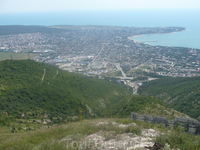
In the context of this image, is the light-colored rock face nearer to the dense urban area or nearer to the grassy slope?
the grassy slope

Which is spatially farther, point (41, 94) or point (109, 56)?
point (109, 56)

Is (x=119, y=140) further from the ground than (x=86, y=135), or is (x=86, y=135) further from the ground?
(x=119, y=140)

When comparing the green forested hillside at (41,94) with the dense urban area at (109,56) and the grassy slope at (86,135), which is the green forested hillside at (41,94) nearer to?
the grassy slope at (86,135)

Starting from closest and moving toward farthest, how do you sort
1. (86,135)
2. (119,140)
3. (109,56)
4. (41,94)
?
(119,140), (86,135), (41,94), (109,56)

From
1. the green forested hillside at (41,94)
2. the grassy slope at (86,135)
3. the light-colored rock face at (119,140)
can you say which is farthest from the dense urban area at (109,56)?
the light-colored rock face at (119,140)

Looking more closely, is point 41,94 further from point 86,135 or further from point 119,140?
point 119,140

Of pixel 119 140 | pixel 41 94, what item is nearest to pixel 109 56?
pixel 41 94

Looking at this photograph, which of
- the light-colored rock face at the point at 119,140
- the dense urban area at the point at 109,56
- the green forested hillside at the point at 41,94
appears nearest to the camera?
the light-colored rock face at the point at 119,140
